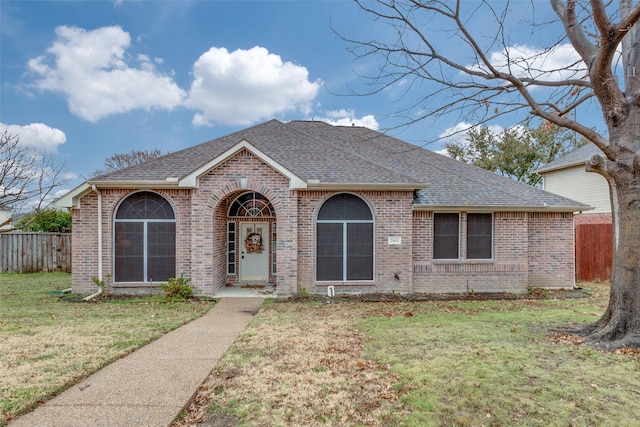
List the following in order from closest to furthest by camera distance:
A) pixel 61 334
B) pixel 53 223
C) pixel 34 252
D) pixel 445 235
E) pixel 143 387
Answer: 1. pixel 143 387
2. pixel 61 334
3. pixel 445 235
4. pixel 34 252
5. pixel 53 223

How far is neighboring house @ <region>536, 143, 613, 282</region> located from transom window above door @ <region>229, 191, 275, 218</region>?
464 inches

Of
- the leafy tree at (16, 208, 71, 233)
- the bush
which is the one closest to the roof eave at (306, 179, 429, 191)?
the bush

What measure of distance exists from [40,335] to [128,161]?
30200 mm

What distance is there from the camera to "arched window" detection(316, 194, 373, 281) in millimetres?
10297

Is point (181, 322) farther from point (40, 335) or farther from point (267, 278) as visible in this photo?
point (267, 278)

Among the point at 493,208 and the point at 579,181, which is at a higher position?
the point at 579,181

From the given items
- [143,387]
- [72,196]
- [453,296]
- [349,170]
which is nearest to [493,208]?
[453,296]

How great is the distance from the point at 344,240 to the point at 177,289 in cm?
494

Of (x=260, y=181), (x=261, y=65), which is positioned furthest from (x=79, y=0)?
(x=260, y=181)

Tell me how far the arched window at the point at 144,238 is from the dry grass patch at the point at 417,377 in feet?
15.6

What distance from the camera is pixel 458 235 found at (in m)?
10.9

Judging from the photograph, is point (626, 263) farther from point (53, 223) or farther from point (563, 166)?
point (53, 223)

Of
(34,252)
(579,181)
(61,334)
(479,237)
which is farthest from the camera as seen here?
(579,181)

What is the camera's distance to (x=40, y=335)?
20.7ft
